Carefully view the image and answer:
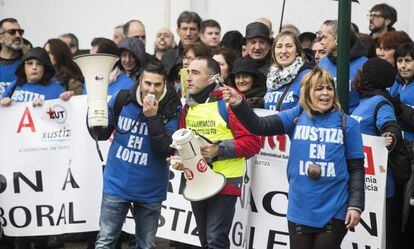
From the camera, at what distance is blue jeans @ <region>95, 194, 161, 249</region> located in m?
8.13

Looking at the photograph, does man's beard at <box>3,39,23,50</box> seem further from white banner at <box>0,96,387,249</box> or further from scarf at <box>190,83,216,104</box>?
scarf at <box>190,83,216,104</box>

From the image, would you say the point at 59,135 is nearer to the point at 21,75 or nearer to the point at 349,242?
the point at 21,75

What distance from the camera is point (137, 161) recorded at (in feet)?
26.9

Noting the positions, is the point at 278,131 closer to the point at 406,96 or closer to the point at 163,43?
the point at 406,96

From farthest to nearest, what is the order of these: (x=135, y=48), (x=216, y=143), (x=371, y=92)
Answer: (x=135, y=48) < (x=371, y=92) < (x=216, y=143)

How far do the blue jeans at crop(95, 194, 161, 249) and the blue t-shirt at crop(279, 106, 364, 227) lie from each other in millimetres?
1405

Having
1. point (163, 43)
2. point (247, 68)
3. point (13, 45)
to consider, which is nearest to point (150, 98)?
point (247, 68)

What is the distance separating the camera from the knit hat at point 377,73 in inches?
328

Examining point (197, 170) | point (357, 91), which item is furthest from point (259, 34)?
point (197, 170)

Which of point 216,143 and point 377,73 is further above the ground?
point 377,73

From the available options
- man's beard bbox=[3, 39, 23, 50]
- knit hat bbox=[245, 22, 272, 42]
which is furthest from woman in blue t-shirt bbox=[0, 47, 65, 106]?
knit hat bbox=[245, 22, 272, 42]

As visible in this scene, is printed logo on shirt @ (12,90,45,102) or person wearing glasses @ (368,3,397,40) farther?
person wearing glasses @ (368,3,397,40)

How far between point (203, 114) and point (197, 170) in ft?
1.77

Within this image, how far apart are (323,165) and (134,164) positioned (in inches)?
67.1
